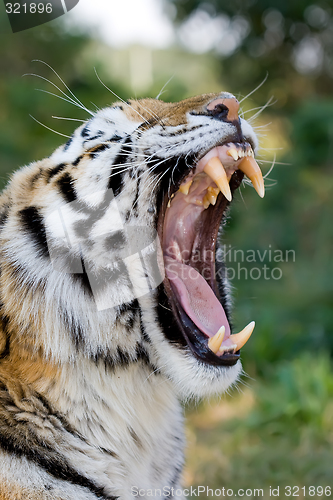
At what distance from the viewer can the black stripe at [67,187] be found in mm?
1648

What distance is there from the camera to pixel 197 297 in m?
1.95

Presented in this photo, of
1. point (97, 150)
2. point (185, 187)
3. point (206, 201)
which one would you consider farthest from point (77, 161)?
point (206, 201)

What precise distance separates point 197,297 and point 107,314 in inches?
19.2

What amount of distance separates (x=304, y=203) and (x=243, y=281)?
5.07 ft

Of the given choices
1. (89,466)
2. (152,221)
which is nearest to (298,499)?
(89,466)

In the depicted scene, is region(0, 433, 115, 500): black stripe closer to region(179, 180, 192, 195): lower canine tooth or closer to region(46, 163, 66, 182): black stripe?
region(46, 163, 66, 182): black stripe

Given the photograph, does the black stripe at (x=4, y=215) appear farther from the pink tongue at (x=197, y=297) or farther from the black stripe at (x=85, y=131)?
the pink tongue at (x=197, y=297)

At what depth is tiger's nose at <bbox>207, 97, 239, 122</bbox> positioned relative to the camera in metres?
1.72

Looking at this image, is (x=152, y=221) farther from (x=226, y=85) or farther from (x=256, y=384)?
(x=226, y=85)

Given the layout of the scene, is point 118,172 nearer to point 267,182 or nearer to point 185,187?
point 185,187

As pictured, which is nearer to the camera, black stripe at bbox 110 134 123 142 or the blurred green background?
black stripe at bbox 110 134 123 142

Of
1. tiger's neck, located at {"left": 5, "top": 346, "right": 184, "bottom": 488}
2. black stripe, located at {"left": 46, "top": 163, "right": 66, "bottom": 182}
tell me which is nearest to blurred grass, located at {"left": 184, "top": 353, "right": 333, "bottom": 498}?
tiger's neck, located at {"left": 5, "top": 346, "right": 184, "bottom": 488}
